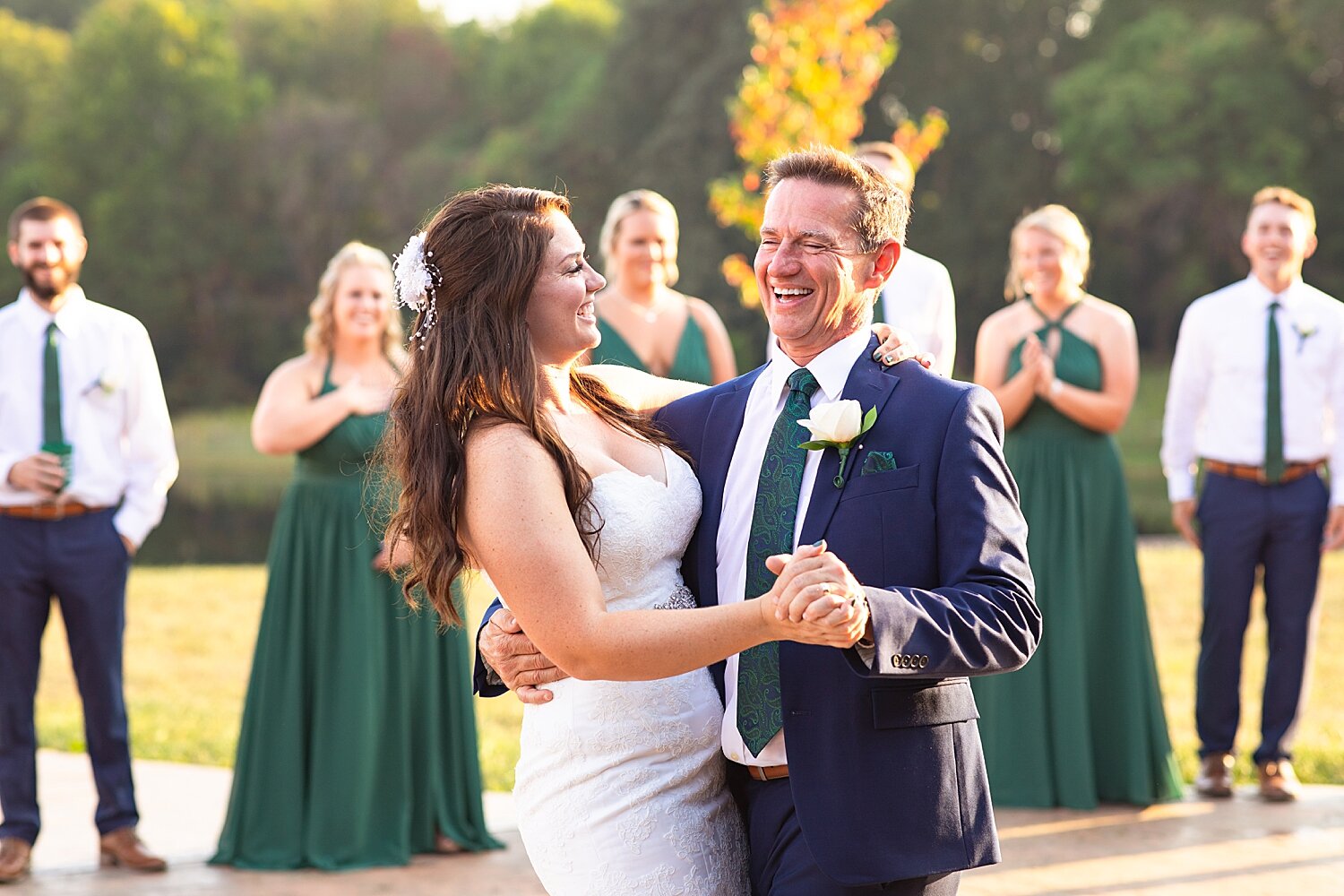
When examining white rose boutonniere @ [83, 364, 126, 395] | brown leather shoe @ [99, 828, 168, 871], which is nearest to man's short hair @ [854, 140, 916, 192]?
white rose boutonniere @ [83, 364, 126, 395]

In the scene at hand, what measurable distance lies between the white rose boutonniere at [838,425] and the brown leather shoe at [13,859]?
435cm

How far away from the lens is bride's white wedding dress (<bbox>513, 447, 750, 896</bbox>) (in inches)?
120

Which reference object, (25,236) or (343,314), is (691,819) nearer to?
(343,314)

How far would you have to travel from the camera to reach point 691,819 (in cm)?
309

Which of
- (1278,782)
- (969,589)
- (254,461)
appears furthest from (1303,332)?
(254,461)

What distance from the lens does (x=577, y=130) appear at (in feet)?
139

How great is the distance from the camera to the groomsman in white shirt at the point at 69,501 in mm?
6062

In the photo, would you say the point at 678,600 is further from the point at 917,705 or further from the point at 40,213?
the point at 40,213

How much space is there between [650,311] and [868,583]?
169 inches

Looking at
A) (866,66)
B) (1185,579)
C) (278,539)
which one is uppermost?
(866,66)

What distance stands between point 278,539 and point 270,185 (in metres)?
49.1

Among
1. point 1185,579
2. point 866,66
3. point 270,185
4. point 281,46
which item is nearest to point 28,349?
point 866,66

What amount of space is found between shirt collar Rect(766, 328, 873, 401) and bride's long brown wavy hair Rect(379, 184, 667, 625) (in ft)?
1.51

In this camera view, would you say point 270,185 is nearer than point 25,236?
No
